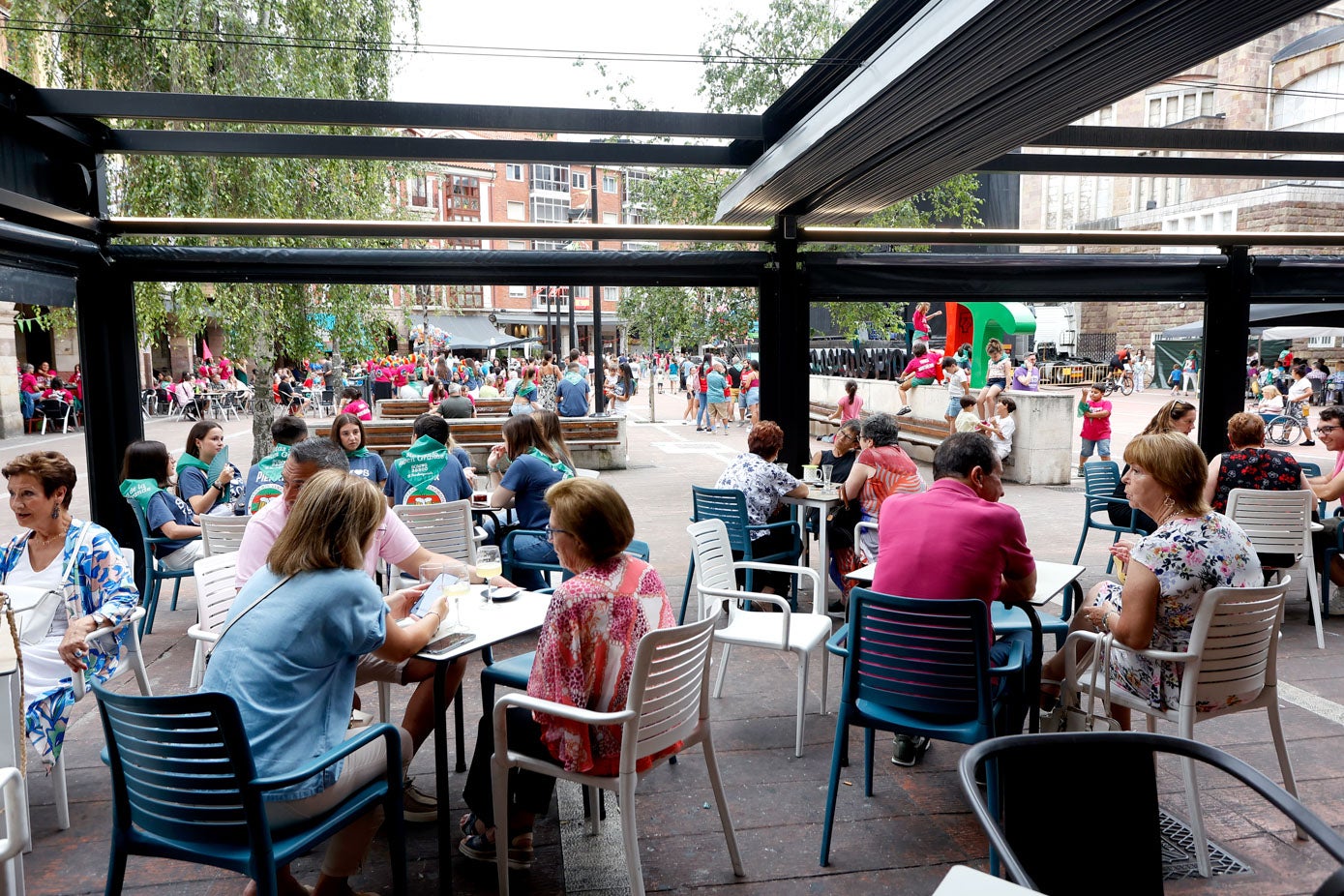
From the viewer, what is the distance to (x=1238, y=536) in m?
3.29

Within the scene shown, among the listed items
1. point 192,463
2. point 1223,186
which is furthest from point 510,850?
point 1223,186

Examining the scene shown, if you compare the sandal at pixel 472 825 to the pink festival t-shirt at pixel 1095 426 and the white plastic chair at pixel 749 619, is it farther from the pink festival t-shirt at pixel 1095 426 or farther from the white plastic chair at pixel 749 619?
the pink festival t-shirt at pixel 1095 426

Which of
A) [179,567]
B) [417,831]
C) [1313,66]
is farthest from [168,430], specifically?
[1313,66]

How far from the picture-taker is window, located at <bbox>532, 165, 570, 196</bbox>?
2361 inches

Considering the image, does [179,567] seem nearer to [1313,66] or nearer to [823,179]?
[823,179]

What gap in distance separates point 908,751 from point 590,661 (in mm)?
1833

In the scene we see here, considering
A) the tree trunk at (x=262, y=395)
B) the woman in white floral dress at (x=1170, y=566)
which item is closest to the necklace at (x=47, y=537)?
the woman in white floral dress at (x=1170, y=566)

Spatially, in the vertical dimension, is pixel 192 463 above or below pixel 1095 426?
above

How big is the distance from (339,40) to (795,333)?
286 inches

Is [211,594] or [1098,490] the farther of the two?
[1098,490]

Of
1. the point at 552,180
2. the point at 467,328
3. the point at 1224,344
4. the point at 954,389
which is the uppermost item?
the point at 552,180

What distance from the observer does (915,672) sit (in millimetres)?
3145

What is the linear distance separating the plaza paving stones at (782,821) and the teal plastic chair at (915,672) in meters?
0.25

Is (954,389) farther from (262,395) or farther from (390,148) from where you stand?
(390,148)
